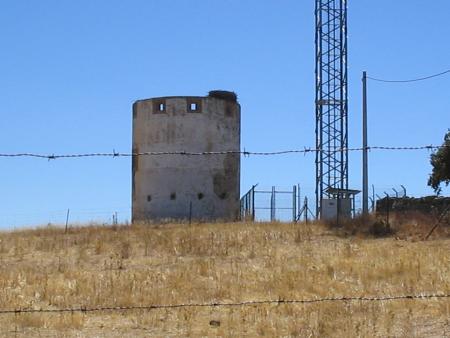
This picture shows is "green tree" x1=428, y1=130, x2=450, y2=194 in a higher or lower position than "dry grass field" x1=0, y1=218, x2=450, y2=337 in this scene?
higher

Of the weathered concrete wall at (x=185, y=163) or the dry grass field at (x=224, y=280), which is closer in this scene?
the dry grass field at (x=224, y=280)

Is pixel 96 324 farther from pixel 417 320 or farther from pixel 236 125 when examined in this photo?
pixel 236 125

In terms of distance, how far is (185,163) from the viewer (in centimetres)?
3800

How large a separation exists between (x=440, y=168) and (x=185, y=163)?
459 inches

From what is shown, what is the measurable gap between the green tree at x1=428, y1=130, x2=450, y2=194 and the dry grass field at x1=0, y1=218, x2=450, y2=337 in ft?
33.1

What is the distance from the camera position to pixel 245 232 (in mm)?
27109

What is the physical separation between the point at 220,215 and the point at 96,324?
2483 centimetres

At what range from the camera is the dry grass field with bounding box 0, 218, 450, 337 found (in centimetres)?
1343

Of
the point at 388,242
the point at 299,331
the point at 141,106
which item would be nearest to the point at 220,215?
the point at 141,106

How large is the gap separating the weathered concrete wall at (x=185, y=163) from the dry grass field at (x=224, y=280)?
29.1ft

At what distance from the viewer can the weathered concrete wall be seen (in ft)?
125

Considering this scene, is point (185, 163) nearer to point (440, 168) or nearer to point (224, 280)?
point (440, 168)

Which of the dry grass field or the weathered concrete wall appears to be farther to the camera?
the weathered concrete wall

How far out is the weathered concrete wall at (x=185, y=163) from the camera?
38062mm
